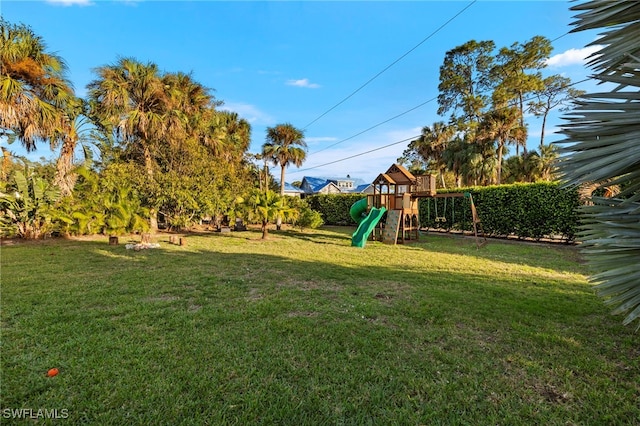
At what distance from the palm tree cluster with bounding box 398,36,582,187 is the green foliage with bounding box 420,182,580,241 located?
10.8 meters

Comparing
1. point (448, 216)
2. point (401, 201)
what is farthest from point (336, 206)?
point (401, 201)

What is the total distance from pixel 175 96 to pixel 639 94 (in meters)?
16.3

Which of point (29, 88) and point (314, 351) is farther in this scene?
point (29, 88)

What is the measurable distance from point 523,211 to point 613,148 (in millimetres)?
11759

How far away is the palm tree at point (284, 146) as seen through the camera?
19.7 m

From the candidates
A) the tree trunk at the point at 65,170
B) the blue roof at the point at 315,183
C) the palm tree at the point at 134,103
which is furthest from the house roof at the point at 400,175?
the blue roof at the point at 315,183

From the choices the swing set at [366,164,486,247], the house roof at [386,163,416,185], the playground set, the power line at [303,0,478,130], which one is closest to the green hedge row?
the swing set at [366,164,486,247]

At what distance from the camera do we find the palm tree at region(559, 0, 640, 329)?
1.24 meters

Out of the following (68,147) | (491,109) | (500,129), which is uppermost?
(491,109)

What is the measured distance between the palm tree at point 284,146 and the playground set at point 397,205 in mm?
8031

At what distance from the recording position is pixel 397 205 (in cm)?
1283

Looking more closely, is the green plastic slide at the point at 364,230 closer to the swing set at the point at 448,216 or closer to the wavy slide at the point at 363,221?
the wavy slide at the point at 363,221

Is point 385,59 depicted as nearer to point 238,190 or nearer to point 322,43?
point 322,43

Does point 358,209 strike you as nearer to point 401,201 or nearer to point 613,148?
point 401,201
